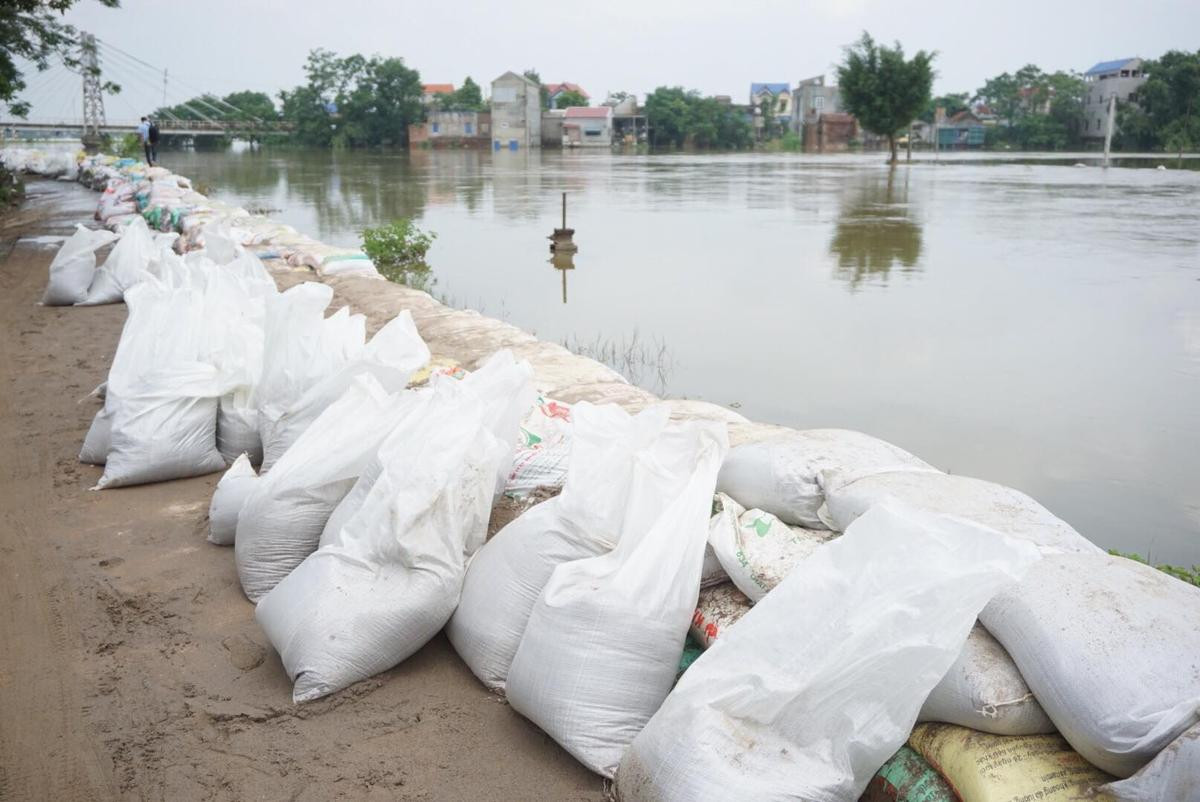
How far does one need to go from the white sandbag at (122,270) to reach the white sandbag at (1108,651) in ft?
21.9

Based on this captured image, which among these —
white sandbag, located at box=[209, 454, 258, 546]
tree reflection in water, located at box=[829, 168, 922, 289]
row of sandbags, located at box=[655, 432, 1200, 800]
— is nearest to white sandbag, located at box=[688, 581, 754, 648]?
row of sandbags, located at box=[655, 432, 1200, 800]

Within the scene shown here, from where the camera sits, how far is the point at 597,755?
187 cm

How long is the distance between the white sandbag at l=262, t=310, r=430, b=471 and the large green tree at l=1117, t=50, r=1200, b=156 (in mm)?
44448

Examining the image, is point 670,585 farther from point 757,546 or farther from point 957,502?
point 957,502

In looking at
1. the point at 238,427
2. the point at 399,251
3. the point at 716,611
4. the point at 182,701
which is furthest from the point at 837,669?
the point at 399,251

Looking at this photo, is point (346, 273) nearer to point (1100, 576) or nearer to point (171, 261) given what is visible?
point (171, 261)

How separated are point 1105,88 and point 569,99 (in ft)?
132

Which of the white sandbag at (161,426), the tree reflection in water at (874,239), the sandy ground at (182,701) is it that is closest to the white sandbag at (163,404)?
the white sandbag at (161,426)

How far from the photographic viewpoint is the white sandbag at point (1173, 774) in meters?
1.25

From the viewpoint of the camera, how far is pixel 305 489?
2535 mm

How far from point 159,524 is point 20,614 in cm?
61

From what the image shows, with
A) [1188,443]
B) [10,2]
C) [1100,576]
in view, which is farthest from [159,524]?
[10,2]

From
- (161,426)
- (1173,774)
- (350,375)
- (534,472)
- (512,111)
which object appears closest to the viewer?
(1173,774)

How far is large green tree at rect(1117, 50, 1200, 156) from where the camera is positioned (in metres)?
40.7
